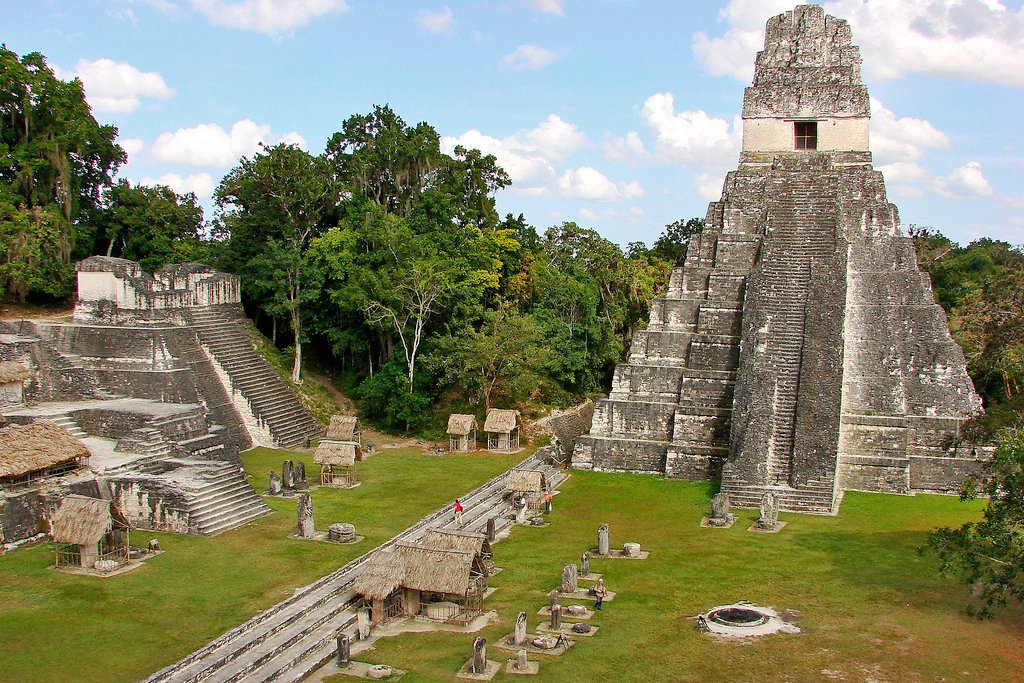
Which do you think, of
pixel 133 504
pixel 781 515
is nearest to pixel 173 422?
pixel 133 504

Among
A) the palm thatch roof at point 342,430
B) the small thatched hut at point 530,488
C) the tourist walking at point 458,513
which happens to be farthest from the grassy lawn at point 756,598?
the palm thatch roof at point 342,430

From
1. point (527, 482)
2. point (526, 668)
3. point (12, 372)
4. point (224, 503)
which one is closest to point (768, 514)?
point (527, 482)

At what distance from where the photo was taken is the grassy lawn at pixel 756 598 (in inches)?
541

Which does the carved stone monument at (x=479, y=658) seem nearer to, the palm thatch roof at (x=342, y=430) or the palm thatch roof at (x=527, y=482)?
the palm thatch roof at (x=527, y=482)

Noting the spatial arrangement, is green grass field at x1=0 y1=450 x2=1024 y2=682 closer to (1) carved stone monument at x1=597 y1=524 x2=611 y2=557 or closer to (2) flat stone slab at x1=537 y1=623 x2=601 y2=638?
(2) flat stone slab at x1=537 y1=623 x2=601 y2=638

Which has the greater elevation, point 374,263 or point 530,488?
point 374,263

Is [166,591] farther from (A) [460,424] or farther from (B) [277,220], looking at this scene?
(B) [277,220]

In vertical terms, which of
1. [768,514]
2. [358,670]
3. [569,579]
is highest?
[768,514]

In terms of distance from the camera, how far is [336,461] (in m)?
23.8

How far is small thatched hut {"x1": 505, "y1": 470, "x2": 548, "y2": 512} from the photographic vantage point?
869 inches

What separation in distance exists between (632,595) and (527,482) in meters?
5.95

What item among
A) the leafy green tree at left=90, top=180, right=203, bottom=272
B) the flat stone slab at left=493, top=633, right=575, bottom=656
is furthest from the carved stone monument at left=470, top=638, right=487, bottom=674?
the leafy green tree at left=90, top=180, right=203, bottom=272

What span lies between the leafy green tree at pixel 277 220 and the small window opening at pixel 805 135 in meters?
15.8

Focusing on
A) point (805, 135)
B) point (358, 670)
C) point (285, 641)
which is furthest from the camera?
point (805, 135)
